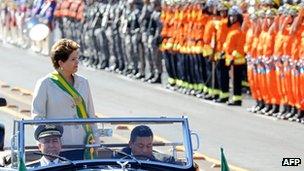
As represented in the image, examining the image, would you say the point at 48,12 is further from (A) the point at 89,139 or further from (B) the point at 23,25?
(A) the point at 89,139

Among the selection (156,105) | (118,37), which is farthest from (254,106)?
(118,37)

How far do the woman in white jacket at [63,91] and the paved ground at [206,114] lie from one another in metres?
6.69

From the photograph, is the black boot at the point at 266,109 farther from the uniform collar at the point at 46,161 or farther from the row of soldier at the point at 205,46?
the uniform collar at the point at 46,161

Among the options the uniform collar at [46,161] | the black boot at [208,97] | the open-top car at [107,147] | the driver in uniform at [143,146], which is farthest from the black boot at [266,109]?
the uniform collar at [46,161]

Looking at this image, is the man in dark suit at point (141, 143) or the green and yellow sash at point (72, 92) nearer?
the man in dark suit at point (141, 143)

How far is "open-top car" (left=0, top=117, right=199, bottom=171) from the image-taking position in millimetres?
11914

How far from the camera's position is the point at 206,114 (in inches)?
1061

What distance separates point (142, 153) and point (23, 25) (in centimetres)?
3320

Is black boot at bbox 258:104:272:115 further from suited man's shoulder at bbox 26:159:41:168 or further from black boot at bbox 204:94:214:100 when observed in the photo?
suited man's shoulder at bbox 26:159:41:168

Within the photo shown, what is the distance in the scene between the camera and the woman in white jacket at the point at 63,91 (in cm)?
1305

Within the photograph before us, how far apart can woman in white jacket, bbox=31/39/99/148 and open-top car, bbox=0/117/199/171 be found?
1.64 ft

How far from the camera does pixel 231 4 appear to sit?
28.6 m

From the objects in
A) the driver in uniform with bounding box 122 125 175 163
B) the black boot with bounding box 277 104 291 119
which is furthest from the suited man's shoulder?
the black boot with bounding box 277 104 291 119

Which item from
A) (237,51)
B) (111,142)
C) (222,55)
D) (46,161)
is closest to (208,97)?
(222,55)
